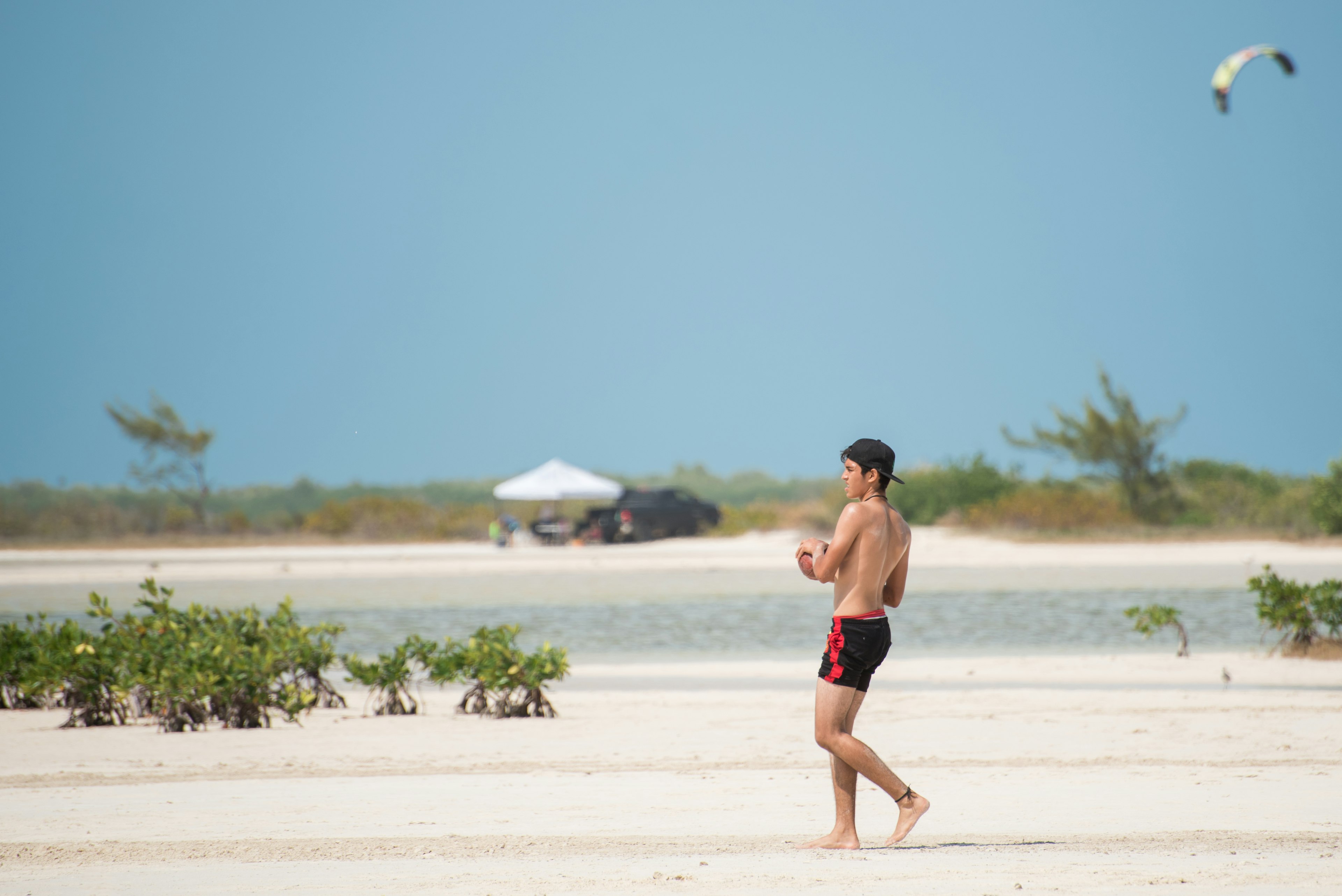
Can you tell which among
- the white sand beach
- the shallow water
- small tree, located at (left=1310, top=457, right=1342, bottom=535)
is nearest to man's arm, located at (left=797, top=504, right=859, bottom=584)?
the white sand beach

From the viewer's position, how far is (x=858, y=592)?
546 centimetres

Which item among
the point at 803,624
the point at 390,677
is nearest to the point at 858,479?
the point at 390,677

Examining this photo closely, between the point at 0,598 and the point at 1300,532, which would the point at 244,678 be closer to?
the point at 0,598

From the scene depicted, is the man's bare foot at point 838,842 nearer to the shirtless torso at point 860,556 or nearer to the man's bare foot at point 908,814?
the man's bare foot at point 908,814

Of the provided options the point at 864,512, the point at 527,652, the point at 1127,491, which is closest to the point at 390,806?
the point at 864,512

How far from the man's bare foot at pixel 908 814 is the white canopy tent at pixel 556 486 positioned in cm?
3031

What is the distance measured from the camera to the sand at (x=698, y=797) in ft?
17.7

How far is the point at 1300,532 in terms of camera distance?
1233 inches

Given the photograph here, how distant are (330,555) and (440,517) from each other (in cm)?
1132

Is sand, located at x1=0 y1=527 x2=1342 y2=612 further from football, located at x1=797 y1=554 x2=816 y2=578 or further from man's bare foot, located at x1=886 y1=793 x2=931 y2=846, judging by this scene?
football, located at x1=797 y1=554 x2=816 y2=578

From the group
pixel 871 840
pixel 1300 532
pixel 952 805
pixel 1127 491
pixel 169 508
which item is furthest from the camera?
pixel 169 508

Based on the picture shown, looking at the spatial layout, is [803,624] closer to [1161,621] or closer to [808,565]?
[1161,621]

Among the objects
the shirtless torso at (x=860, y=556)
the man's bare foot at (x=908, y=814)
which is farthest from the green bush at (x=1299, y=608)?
the shirtless torso at (x=860, y=556)

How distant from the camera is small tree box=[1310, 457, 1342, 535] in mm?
30453
